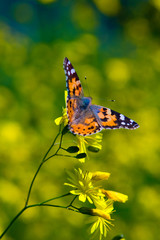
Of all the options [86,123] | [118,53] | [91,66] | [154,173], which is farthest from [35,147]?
[118,53]

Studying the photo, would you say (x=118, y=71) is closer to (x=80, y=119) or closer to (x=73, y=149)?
(x=80, y=119)

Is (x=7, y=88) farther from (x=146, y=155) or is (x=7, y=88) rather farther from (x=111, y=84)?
(x=146, y=155)

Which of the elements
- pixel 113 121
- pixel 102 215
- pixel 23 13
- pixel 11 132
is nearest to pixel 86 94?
pixel 11 132

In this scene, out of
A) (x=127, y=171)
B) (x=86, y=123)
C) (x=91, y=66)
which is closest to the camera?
(x=86, y=123)

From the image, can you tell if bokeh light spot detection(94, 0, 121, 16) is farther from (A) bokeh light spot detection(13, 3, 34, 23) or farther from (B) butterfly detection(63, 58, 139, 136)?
(B) butterfly detection(63, 58, 139, 136)

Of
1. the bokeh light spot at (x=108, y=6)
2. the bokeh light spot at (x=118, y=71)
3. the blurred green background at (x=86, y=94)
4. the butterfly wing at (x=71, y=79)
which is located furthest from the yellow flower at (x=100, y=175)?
the bokeh light spot at (x=108, y=6)

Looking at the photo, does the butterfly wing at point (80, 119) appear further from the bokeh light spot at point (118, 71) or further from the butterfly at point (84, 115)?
the bokeh light spot at point (118, 71)
